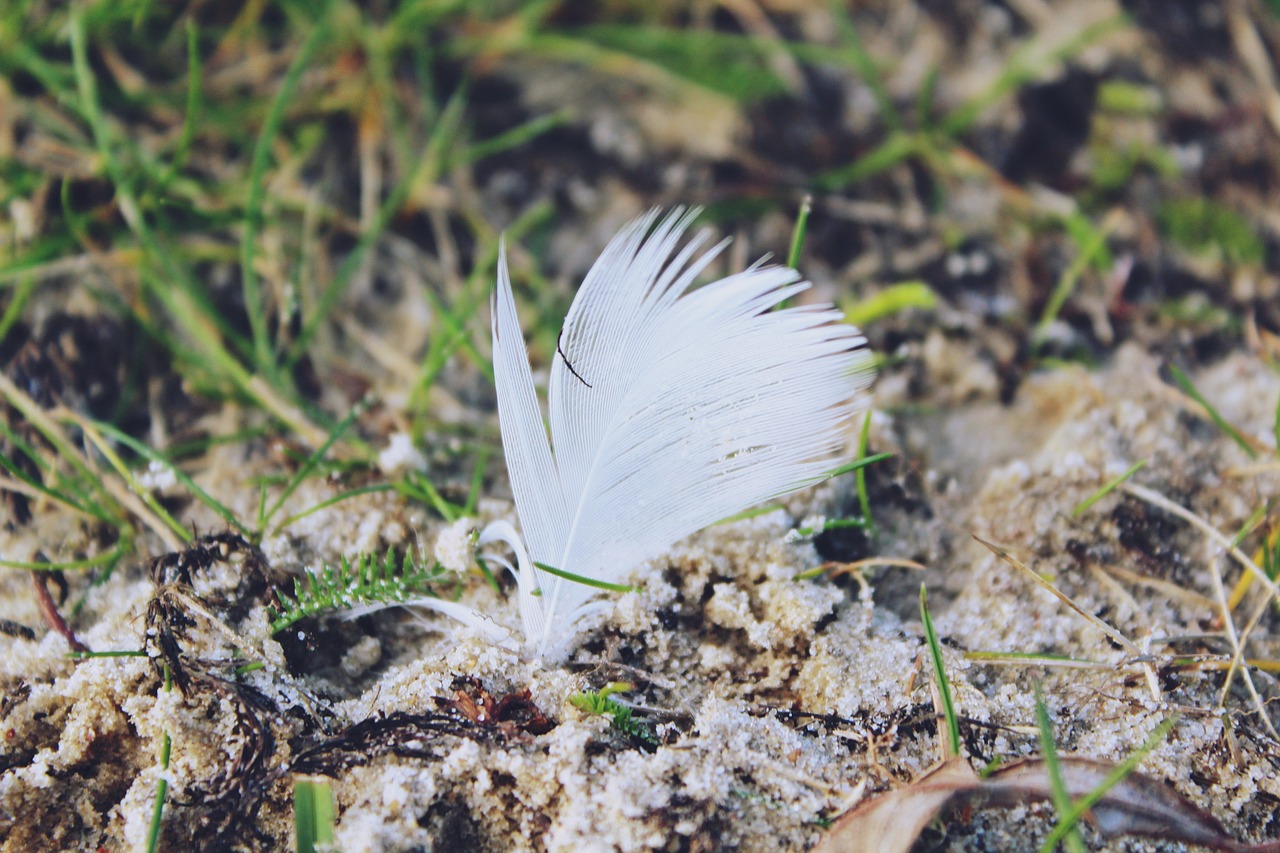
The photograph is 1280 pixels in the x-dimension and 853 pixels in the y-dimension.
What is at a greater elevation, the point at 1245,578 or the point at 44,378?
the point at 44,378

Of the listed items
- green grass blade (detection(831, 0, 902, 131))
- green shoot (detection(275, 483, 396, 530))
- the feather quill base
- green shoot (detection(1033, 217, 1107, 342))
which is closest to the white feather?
the feather quill base

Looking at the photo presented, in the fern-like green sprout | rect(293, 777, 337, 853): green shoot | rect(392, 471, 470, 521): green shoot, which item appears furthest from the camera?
rect(392, 471, 470, 521): green shoot

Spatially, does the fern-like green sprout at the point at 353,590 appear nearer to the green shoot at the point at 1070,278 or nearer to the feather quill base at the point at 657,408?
the feather quill base at the point at 657,408

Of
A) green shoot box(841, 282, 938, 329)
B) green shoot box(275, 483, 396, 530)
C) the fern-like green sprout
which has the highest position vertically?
green shoot box(841, 282, 938, 329)

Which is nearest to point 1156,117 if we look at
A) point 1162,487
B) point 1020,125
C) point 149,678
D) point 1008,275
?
point 1020,125

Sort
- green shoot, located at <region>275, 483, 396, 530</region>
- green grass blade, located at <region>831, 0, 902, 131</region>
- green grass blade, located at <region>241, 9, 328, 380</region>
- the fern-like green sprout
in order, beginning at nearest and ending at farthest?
1. the fern-like green sprout
2. green shoot, located at <region>275, 483, 396, 530</region>
3. green grass blade, located at <region>241, 9, 328, 380</region>
4. green grass blade, located at <region>831, 0, 902, 131</region>

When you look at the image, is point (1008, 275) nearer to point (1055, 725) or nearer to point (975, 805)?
point (1055, 725)

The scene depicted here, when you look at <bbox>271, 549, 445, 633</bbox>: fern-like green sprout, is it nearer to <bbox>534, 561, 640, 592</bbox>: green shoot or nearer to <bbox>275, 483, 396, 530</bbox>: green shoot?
<bbox>275, 483, 396, 530</bbox>: green shoot

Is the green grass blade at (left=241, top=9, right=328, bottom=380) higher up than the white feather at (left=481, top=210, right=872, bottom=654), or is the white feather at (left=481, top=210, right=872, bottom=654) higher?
the green grass blade at (left=241, top=9, right=328, bottom=380)
